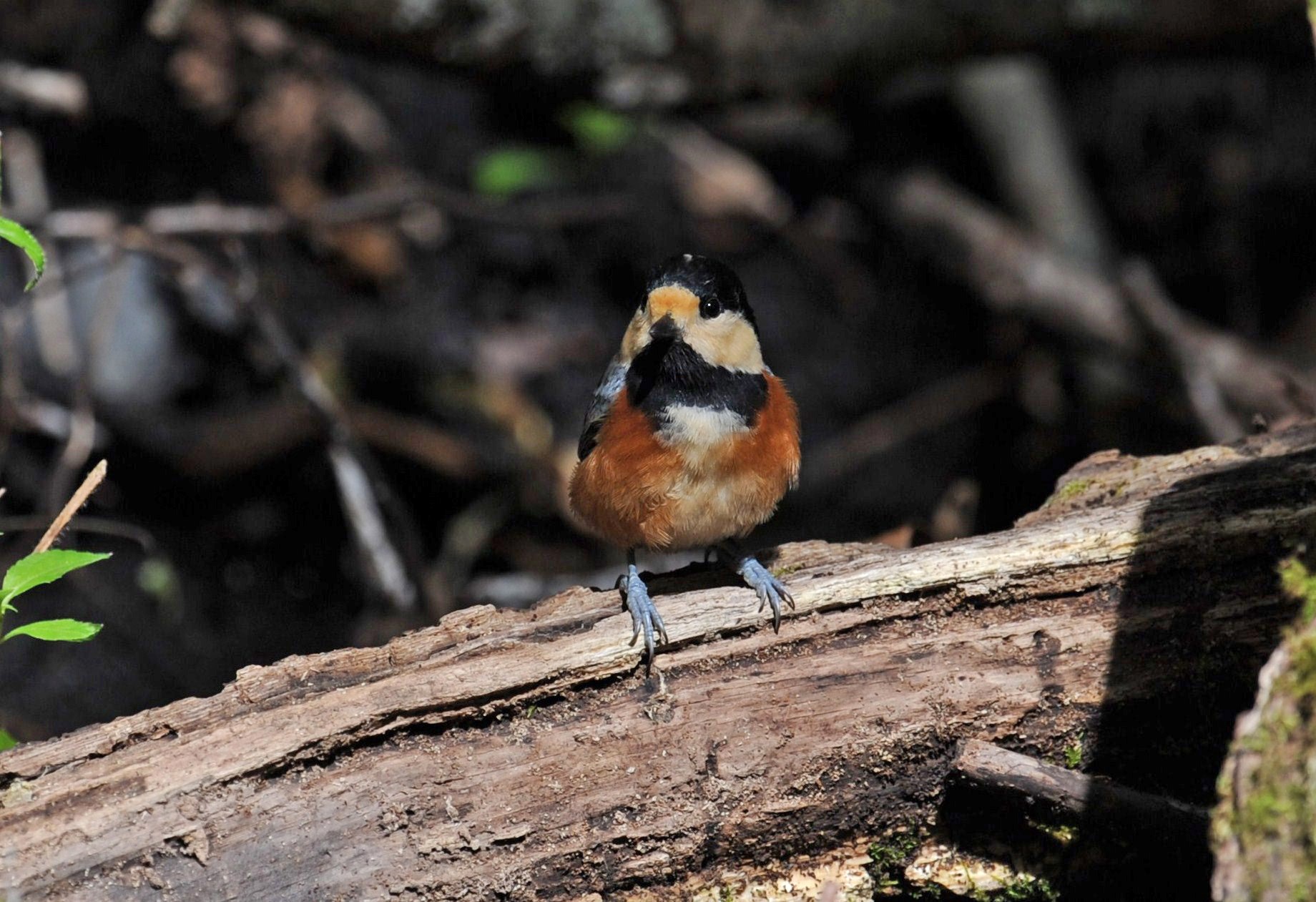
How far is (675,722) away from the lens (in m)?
2.89

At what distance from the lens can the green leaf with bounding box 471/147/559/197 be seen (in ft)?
23.2

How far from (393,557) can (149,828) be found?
2903 mm

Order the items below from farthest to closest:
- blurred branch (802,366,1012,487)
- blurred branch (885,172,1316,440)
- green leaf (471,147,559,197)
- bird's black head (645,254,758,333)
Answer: green leaf (471,147,559,197)
blurred branch (802,366,1012,487)
blurred branch (885,172,1316,440)
bird's black head (645,254,758,333)

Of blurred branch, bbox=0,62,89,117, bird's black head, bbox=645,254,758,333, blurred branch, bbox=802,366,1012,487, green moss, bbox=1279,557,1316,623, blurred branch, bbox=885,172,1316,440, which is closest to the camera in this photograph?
green moss, bbox=1279,557,1316,623

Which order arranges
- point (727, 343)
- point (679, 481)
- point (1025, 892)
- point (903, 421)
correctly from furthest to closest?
point (903, 421) → point (727, 343) → point (679, 481) → point (1025, 892)

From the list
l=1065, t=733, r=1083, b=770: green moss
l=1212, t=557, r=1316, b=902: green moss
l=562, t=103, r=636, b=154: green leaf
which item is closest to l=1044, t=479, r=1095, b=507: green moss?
l=1065, t=733, r=1083, b=770: green moss

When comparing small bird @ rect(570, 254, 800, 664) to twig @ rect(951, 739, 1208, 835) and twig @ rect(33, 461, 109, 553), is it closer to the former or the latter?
twig @ rect(951, 739, 1208, 835)

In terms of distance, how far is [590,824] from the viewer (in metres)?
2.80

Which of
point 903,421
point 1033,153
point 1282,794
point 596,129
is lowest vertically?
point 1282,794

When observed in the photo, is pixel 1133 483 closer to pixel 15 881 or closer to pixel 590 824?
pixel 590 824

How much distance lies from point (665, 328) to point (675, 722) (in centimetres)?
122

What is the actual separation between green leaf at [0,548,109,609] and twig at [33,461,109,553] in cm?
25

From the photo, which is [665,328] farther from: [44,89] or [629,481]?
[44,89]

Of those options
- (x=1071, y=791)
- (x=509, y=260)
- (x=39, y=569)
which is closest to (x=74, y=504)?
(x=39, y=569)
